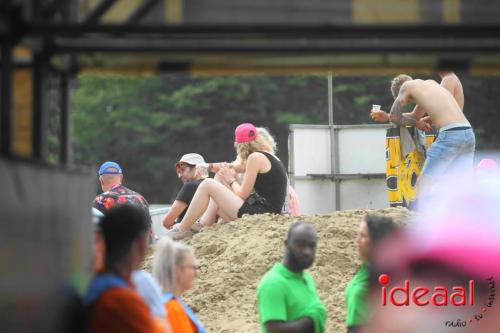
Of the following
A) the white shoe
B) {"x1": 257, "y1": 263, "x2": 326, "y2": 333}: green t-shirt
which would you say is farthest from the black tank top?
{"x1": 257, "y1": 263, "x2": 326, "y2": 333}: green t-shirt

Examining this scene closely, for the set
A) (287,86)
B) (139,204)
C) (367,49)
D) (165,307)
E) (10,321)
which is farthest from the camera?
(287,86)

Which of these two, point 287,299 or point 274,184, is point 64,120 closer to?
point 287,299

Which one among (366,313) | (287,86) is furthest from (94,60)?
(287,86)

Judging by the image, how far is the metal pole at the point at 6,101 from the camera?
6.29 m

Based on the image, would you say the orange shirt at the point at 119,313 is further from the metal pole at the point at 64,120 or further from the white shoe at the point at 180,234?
the white shoe at the point at 180,234

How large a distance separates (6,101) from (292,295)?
2457 mm

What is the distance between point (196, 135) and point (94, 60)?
146ft

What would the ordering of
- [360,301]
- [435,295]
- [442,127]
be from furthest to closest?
1. [442,127]
2. [360,301]
3. [435,295]

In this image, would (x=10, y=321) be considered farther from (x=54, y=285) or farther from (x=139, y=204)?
(x=139, y=204)

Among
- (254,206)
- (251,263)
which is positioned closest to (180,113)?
(254,206)

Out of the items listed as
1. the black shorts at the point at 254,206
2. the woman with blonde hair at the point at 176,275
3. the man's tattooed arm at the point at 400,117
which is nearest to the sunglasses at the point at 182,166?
the black shorts at the point at 254,206

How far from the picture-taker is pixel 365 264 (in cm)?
791

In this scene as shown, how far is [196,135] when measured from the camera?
51.8 meters

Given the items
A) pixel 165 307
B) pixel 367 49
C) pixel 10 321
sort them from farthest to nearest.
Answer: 1. pixel 165 307
2. pixel 367 49
3. pixel 10 321
